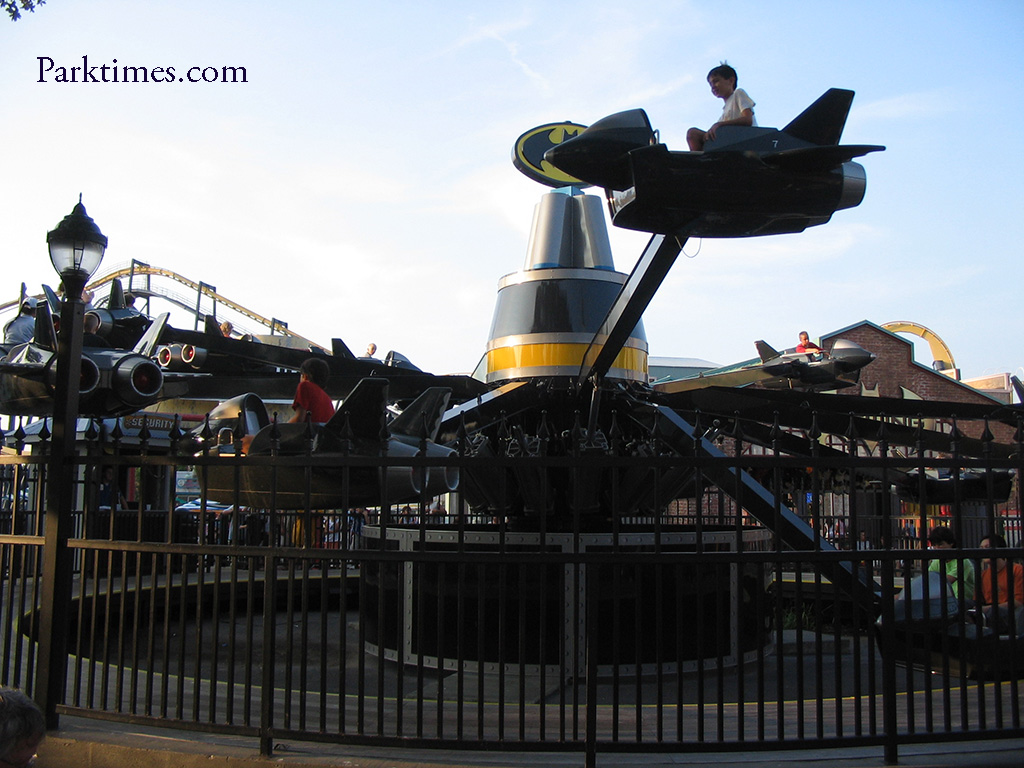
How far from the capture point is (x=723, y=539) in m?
8.03

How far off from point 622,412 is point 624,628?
300cm

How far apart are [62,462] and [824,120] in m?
5.24

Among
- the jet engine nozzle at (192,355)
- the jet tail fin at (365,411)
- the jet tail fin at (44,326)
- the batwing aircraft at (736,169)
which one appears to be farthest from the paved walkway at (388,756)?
the jet engine nozzle at (192,355)

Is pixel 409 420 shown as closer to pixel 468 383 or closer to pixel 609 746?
pixel 468 383

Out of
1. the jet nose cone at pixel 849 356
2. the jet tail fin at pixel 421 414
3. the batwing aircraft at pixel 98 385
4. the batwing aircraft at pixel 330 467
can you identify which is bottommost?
the batwing aircraft at pixel 330 467

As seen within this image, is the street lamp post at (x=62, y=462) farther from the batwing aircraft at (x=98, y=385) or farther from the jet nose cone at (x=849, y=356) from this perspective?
the jet nose cone at (x=849, y=356)

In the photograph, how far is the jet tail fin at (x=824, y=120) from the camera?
5.24m

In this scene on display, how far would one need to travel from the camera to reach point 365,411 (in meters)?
6.77

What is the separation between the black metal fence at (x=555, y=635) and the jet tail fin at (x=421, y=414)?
0.97 metres

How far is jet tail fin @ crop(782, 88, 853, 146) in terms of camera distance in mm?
5238

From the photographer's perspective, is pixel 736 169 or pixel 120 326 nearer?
pixel 736 169

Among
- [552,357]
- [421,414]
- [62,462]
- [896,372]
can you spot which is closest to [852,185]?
[421,414]

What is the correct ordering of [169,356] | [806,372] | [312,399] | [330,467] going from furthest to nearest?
[806,372], [169,356], [312,399], [330,467]

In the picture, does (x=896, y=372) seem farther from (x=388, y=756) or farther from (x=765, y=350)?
(x=388, y=756)
